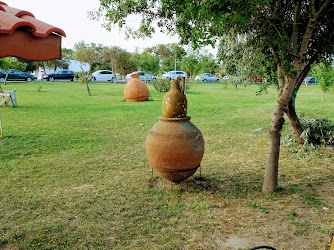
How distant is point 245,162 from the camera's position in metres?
6.61

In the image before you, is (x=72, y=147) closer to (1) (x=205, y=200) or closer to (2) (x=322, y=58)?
(1) (x=205, y=200)

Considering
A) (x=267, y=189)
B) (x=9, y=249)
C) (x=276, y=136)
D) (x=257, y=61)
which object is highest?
(x=257, y=61)

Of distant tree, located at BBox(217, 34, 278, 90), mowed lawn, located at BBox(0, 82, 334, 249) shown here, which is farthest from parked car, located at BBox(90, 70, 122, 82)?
distant tree, located at BBox(217, 34, 278, 90)

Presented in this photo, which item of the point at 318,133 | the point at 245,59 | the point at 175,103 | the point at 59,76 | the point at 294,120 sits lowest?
the point at 318,133

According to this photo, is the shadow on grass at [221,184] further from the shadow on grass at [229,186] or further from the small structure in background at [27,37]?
the small structure in background at [27,37]

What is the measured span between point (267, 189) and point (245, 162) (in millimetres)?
1733

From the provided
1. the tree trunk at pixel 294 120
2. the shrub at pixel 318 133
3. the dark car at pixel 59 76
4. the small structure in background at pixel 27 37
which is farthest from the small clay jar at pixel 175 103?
the dark car at pixel 59 76

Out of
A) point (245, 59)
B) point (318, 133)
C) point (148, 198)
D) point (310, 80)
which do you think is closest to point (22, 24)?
point (148, 198)

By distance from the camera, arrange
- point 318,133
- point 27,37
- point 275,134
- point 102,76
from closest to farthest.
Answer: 1. point 27,37
2. point 275,134
3. point 318,133
4. point 102,76

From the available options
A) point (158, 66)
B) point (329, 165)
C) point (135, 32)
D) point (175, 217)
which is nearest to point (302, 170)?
point (329, 165)

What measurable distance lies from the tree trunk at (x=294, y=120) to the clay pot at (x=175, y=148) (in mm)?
3408

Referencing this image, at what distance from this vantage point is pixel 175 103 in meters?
4.86

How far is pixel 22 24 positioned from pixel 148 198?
319 cm

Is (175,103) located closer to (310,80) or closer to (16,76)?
(16,76)
